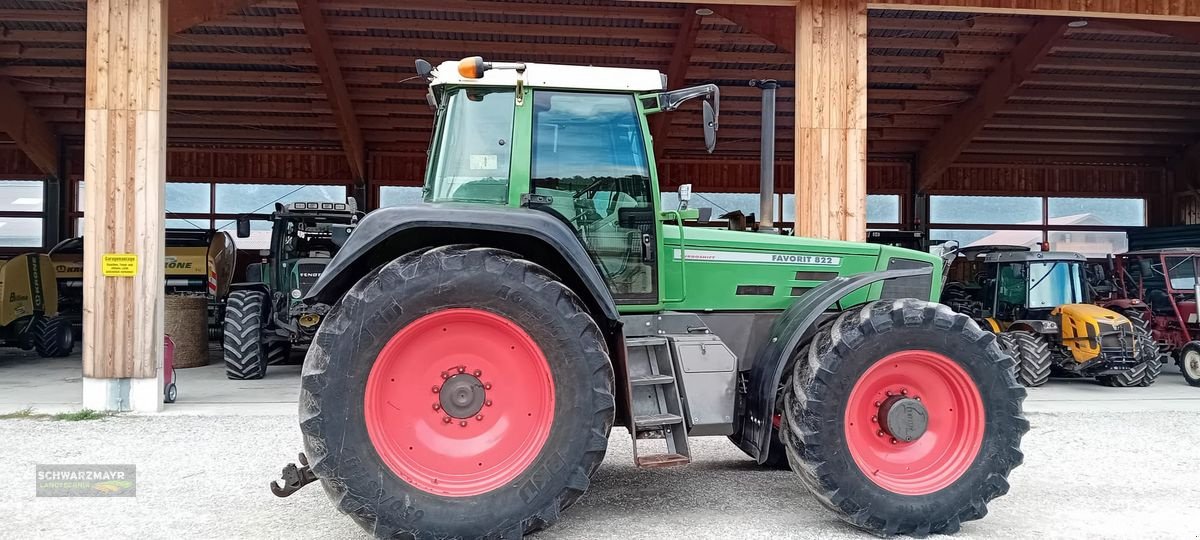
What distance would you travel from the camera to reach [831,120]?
8023 mm

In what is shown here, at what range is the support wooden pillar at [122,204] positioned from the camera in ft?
24.2

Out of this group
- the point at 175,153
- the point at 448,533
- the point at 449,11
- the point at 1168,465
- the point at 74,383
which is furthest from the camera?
the point at 175,153

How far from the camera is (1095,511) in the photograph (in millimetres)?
4488

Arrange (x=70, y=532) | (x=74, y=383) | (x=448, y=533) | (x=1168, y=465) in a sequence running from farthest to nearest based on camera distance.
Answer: (x=74, y=383) → (x=1168, y=465) → (x=70, y=532) → (x=448, y=533)

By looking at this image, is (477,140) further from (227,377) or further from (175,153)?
(175,153)

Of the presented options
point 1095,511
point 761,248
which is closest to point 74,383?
point 761,248

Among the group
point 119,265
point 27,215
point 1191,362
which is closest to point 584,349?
point 119,265

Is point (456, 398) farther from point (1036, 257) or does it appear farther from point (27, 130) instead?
point (27, 130)

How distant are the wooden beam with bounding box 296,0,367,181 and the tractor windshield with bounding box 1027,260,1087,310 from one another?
12.3 m

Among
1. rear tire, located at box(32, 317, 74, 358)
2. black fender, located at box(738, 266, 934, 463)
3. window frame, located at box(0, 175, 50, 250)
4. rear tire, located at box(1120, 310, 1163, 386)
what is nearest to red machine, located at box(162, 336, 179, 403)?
black fender, located at box(738, 266, 934, 463)

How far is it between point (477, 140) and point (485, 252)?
80 centimetres

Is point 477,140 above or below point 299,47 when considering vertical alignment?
below

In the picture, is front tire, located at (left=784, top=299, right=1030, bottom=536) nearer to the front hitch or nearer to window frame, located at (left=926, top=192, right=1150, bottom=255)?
the front hitch

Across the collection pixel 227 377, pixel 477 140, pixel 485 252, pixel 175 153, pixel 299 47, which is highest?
pixel 299 47
